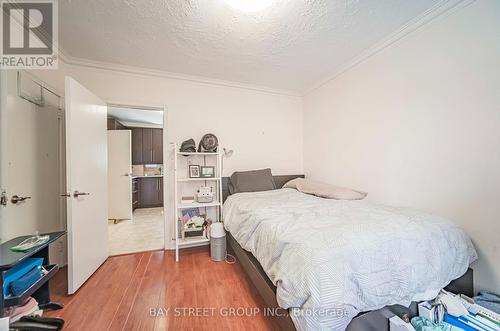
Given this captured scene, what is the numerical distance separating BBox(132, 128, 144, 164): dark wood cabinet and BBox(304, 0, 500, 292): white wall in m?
5.35

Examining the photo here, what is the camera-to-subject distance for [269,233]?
4.57 feet

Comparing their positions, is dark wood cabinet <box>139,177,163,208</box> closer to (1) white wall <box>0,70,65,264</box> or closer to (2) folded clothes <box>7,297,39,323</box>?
(1) white wall <box>0,70,65,264</box>

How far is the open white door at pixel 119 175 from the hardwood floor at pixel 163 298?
85.5 inches

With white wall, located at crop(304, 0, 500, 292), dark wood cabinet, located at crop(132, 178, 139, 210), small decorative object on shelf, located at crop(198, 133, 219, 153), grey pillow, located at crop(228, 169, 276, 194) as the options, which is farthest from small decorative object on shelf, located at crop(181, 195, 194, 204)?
dark wood cabinet, located at crop(132, 178, 139, 210)

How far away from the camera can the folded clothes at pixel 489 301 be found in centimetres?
125

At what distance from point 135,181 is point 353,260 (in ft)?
18.6

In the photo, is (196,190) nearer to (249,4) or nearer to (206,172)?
(206,172)

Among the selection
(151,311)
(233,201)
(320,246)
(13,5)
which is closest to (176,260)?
(151,311)

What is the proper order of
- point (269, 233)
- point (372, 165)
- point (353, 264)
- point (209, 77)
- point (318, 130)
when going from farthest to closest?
point (318, 130), point (209, 77), point (372, 165), point (269, 233), point (353, 264)

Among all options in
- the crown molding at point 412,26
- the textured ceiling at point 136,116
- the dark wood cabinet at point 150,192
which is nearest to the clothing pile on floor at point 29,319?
the textured ceiling at point 136,116

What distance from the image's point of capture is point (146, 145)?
5512mm

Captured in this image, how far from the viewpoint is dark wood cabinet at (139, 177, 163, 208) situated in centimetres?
546

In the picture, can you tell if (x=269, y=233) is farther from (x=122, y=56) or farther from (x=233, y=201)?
(x=122, y=56)

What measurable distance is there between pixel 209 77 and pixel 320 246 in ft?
9.14
